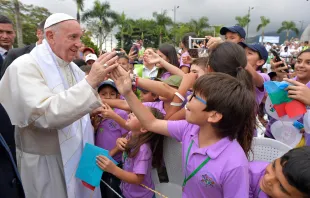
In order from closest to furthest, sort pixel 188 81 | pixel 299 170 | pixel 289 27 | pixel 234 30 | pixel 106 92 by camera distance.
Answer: pixel 299 170
pixel 188 81
pixel 106 92
pixel 234 30
pixel 289 27

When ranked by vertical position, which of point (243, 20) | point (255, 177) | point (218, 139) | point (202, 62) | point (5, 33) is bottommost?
point (255, 177)

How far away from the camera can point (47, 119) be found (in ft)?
6.27

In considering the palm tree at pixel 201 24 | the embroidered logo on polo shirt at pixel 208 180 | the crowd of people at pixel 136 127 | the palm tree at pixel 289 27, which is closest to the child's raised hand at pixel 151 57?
the crowd of people at pixel 136 127

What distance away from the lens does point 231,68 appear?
86.0 inches

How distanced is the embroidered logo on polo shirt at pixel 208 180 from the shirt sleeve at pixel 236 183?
74mm

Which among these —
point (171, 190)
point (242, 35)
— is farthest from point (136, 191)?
point (242, 35)

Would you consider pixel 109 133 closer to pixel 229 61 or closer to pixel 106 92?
pixel 106 92

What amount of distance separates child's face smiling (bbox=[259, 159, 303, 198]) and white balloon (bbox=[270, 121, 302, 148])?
125cm

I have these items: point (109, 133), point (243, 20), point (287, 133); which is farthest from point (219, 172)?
point (243, 20)

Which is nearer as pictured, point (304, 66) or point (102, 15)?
point (304, 66)

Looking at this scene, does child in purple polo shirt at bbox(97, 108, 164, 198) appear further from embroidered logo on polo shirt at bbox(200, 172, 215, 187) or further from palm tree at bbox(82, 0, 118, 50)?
palm tree at bbox(82, 0, 118, 50)

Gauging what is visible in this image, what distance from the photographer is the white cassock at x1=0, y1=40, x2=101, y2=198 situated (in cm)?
192

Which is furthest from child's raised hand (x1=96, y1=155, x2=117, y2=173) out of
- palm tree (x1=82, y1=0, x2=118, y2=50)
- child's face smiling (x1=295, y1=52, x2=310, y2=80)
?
palm tree (x1=82, y1=0, x2=118, y2=50)

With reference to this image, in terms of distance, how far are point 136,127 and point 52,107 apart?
2.44ft
